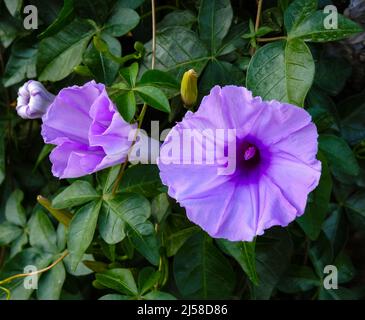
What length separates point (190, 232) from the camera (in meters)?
1.16

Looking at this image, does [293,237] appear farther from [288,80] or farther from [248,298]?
[288,80]

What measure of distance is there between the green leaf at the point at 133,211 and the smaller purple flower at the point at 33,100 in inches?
8.2

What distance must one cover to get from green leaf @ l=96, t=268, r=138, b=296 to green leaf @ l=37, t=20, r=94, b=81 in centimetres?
39

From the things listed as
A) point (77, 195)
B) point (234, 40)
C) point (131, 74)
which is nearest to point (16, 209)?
point (77, 195)

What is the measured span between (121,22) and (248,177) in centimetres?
41

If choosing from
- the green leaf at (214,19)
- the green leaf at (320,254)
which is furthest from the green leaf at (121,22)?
the green leaf at (320,254)

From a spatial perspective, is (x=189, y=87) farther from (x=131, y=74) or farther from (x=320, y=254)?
(x=320, y=254)

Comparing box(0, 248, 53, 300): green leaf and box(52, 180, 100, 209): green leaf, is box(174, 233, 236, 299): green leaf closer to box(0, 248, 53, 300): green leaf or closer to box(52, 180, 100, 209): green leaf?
box(52, 180, 100, 209): green leaf

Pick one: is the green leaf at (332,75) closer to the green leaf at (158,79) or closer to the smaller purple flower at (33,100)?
the green leaf at (158,79)

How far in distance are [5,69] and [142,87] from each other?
44cm

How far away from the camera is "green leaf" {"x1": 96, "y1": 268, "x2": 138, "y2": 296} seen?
1.12m

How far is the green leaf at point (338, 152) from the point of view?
108cm

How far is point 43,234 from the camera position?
1.33 metres

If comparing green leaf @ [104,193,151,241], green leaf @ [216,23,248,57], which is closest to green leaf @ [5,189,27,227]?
green leaf @ [104,193,151,241]
